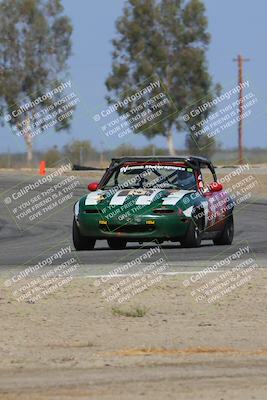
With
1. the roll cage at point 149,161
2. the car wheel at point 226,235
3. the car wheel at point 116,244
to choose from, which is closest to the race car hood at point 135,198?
the roll cage at point 149,161

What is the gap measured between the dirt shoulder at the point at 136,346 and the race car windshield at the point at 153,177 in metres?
5.53

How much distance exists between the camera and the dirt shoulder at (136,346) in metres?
7.80

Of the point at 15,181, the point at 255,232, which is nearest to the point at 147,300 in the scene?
the point at 255,232

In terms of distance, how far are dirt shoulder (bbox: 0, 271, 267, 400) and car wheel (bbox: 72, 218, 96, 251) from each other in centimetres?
510

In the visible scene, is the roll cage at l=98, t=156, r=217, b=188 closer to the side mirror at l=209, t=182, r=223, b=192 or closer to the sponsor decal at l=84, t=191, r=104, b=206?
the side mirror at l=209, t=182, r=223, b=192

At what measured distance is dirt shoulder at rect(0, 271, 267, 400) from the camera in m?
7.80

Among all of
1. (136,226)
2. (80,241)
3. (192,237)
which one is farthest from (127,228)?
(192,237)

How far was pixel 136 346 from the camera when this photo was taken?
31.8 feet

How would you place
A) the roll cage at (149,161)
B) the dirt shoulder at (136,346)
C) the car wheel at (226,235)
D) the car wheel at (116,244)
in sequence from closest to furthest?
the dirt shoulder at (136,346)
the roll cage at (149,161)
the car wheel at (116,244)
the car wheel at (226,235)

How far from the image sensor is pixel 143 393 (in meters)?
7.59

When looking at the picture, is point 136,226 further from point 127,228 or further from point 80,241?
point 80,241

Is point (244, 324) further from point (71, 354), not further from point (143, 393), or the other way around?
point (143, 393)

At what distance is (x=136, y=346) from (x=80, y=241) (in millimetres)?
9384

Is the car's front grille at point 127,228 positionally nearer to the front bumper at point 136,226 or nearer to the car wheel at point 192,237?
the front bumper at point 136,226
